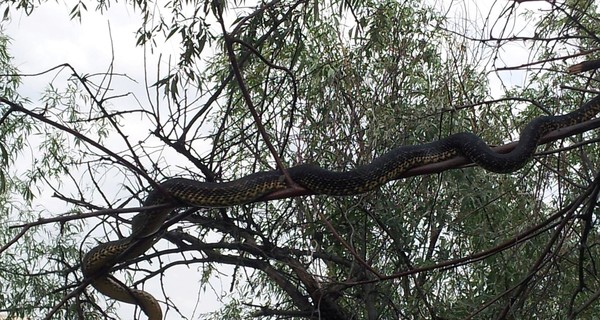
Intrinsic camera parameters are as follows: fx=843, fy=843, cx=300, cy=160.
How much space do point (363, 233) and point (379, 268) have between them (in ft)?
0.70

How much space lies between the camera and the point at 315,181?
8.45 feet

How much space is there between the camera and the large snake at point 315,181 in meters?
2.61

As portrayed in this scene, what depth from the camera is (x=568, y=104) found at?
15.1ft

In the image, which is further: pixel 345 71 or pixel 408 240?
pixel 345 71

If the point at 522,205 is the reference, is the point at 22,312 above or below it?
below

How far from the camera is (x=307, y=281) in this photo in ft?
14.4

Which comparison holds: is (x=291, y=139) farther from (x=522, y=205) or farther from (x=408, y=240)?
(x=522, y=205)

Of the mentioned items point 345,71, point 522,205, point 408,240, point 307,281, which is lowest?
point 307,281

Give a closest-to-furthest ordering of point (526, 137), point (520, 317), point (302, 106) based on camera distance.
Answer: point (526, 137) → point (520, 317) → point (302, 106)

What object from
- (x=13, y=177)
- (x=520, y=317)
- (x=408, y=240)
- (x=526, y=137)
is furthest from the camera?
(x=13, y=177)

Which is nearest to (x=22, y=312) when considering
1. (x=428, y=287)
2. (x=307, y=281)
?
(x=307, y=281)

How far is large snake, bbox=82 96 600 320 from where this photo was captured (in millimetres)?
2609

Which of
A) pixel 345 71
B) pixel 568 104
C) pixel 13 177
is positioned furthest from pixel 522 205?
pixel 13 177

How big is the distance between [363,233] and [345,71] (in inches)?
39.8
